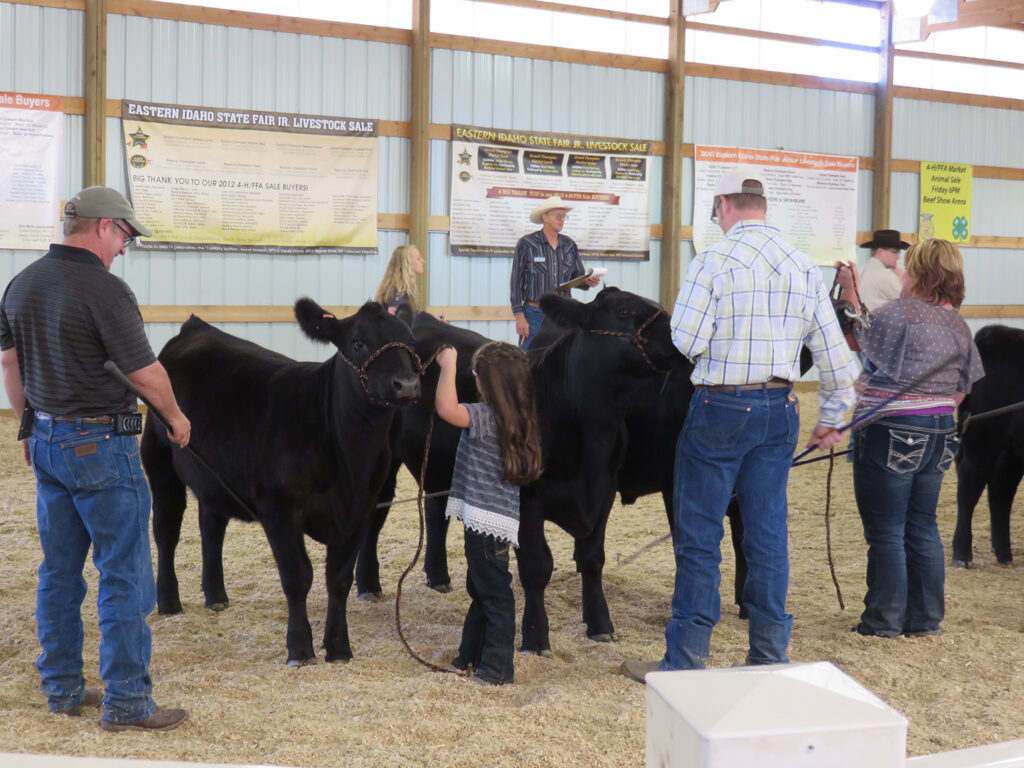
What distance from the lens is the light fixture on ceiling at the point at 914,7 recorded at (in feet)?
41.9

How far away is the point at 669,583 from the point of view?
4863mm

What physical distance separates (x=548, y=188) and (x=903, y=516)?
7799 millimetres

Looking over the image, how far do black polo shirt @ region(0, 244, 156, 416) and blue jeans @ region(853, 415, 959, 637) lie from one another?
8.53 ft

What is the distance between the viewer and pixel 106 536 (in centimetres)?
285

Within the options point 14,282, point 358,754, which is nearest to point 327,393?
point 14,282

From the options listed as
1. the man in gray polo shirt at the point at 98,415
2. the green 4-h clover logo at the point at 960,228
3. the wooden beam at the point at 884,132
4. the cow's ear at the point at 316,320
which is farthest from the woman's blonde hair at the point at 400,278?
the green 4-h clover logo at the point at 960,228

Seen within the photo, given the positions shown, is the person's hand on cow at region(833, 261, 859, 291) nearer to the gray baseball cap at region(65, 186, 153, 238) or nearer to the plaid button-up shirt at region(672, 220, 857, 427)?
the plaid button-up shirt at region(672, 220, 857, 427)

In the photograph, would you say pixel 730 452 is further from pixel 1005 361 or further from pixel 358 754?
pixel 1005 361

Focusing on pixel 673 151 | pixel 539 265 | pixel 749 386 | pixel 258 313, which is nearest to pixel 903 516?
pixel 749 386

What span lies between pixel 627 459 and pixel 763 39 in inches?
380

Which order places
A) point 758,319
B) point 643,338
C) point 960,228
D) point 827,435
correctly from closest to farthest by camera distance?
point 758,319
point 827,435
point 643,338
point 960,228

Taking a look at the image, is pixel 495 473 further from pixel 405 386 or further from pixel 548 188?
pixel 548 188

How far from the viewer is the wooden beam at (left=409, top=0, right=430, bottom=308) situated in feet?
33.7

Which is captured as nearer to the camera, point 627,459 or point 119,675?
point 119,675
